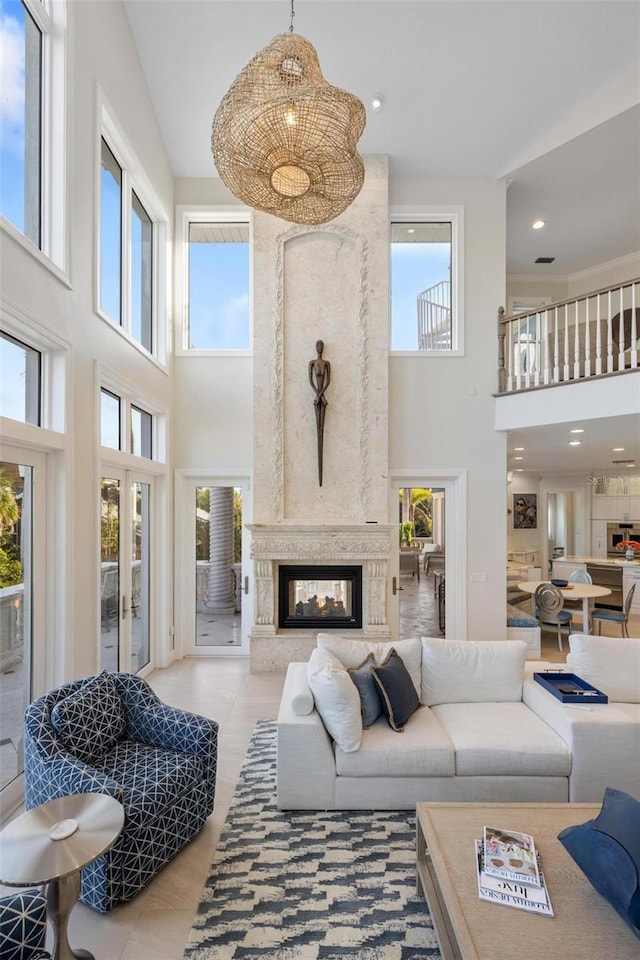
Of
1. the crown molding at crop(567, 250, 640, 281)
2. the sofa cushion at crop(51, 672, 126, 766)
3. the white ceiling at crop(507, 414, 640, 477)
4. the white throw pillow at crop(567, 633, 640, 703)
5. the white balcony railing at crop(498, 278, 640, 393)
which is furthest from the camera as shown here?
the crown molding at crop(567, 250, 640, 281)

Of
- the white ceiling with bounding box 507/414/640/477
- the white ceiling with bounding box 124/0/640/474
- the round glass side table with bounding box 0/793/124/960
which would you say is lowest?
the round glass side table with bounding box 0/793/124/960

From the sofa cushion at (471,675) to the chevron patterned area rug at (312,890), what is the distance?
0.86 meters

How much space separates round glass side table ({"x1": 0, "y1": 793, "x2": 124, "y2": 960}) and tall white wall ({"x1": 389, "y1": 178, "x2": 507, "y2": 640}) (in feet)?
15.4

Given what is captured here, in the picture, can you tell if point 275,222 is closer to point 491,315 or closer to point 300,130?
point 491,315

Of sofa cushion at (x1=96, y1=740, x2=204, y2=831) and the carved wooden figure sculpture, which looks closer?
sofa cushion at (x1=96, y1=740, x2=204, y2=831)

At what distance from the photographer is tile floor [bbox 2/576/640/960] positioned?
6.77 feet

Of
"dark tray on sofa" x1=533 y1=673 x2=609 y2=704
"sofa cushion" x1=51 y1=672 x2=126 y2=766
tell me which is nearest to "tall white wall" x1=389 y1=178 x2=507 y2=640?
"dark tray on sofa" x1=533 y1=673 x2=609 y2=704

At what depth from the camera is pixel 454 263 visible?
6.20 meters

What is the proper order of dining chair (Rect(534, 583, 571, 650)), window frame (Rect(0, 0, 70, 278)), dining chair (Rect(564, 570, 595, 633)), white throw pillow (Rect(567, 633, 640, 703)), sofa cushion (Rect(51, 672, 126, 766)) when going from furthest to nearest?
dining chair (Rect(564, 570, 595, 633)), dining chair (Rect(534, 583, 571, 650)), white throw pillow (Rect(567, 633, 640, 703)), window frame (Rect(0, 0, 70, 278)), sofa cushion (Rect(51, 672, 126, 766))

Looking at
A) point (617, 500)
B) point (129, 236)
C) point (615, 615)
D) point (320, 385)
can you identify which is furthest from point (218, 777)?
point (617, 500)

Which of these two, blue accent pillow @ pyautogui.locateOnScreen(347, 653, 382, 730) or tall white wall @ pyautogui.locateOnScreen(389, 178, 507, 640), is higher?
tall white wall @ pyautogui.locateOnScreen(389, 178, 507, 640)

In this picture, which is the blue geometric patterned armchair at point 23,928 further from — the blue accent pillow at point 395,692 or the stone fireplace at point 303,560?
the stone fireplace at point 303,560

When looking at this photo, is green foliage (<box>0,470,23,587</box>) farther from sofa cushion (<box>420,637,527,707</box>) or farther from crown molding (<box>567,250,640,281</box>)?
crown molding (<box>567,250,640,281</box>)

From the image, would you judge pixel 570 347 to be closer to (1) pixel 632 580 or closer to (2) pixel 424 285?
(2) pixel 424 285
